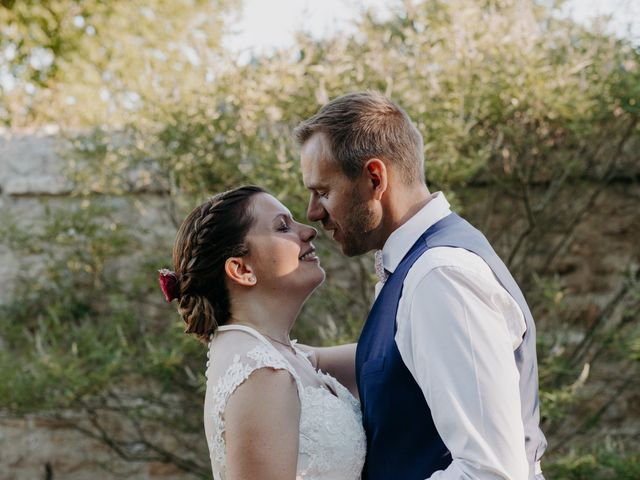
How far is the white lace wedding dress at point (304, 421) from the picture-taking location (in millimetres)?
2174

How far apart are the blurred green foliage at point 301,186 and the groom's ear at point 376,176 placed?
6.79 feet

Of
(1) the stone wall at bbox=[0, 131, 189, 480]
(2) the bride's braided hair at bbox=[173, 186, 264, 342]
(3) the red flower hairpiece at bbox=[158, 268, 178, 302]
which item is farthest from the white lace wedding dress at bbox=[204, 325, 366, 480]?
(1) the stone wall at bbox=[0, 131, 189, 480]

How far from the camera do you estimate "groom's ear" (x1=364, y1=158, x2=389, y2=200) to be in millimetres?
2094

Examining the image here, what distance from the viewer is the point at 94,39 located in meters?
11.0

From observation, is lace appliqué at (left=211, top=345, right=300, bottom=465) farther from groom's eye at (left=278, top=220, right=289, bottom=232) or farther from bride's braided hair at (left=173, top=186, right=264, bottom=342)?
groom's eye at (left=278, top=220, right=289, bottom=232)

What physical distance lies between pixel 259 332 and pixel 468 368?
74cm

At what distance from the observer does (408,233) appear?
211cm

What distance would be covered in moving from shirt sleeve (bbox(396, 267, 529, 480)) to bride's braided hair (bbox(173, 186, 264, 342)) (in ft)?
2.24

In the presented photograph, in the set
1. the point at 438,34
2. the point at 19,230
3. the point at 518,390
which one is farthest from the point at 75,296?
the point at 518,390

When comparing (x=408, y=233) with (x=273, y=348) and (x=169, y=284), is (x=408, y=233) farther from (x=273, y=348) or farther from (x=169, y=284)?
(x=169, y=284)

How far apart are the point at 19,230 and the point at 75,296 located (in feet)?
1.67

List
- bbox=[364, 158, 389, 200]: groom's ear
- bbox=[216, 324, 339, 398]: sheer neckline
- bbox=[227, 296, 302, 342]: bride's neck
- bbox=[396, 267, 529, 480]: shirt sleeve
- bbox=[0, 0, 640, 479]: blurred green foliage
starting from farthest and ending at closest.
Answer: bbox=[0, 0, 640, 479]: blurred green foliage
bbox=[227, 296, 302, 342]: bride's neck
bbox=[216, 324, 339, 398]: sheer neckline
bbox=[364, 158, 389, 200]: groom's ear
bbox=[396, 267, 529, 480]: shirt sleeve

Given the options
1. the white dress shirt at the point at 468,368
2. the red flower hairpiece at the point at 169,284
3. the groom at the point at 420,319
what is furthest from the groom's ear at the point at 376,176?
the red flower hairpiece at the point at 169,284

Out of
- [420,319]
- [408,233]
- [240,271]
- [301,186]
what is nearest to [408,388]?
[420,319]
